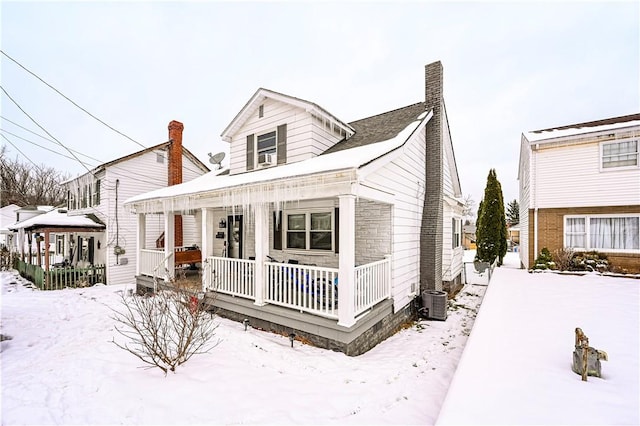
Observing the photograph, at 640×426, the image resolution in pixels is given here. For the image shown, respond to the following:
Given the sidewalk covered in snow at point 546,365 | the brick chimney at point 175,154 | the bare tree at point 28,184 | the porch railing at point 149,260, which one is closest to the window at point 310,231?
the sidewalk covered in snow at point 546,365

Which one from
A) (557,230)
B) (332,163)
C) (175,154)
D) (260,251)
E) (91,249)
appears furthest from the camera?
(91,249)

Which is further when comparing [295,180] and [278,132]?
[278,132]

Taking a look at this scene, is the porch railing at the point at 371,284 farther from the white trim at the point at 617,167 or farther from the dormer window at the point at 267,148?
the white trim at the point at 617,167

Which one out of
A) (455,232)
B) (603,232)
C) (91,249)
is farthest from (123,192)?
(603,232)

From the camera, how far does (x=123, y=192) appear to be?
12930 millimetres

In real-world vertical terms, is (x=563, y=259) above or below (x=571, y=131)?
below

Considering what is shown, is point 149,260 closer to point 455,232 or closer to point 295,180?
point 295,180

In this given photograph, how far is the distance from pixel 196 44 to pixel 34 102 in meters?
7.93

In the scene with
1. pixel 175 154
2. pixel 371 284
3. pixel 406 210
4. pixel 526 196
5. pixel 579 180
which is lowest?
pixel 371 284

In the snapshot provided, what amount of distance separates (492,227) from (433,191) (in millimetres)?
9481

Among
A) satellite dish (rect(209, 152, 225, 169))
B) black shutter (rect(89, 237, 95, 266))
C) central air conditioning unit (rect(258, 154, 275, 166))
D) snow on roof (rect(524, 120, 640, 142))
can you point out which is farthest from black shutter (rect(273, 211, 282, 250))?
black shutter (rect(89, 237, 95, 266))

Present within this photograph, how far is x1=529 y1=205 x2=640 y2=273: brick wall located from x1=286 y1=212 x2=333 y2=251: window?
952 cm

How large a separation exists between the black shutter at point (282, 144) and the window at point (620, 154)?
12.3m

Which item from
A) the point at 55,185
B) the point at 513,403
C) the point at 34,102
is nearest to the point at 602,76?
the point at 513,403
